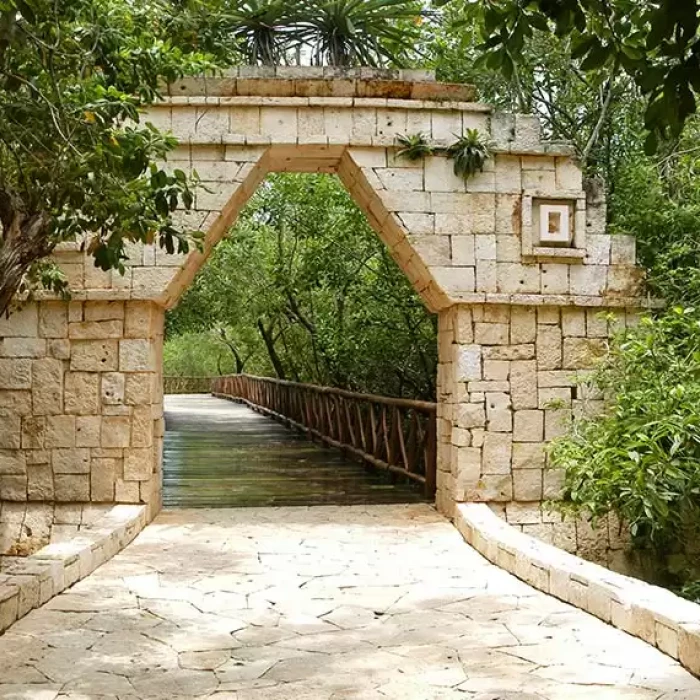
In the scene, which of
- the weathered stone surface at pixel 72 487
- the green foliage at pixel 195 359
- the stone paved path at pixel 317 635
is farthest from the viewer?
the green foliage at pixel 195 359

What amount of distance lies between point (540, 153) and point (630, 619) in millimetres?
4286

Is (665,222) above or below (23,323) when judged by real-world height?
above

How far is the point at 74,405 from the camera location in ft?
22.0

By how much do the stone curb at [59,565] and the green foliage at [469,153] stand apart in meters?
3.82

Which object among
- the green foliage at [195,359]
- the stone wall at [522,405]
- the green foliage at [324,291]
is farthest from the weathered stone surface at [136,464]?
the green foliage at [195,359]

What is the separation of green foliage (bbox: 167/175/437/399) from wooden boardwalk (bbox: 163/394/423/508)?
1.35m

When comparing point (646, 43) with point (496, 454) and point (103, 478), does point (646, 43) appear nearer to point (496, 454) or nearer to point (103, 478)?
point (496, 454)

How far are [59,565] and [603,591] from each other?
295 centimetres

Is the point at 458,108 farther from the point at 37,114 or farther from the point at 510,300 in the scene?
the point at 37,114

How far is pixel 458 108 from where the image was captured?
7.00 meters

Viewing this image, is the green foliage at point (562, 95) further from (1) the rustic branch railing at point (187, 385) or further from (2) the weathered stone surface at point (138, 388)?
(1) the rustic branch railing at point (187, 385)

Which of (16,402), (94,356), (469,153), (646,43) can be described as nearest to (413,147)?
(469,153)

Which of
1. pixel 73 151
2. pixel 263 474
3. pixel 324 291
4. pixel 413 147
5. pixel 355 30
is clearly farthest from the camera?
pixel 324 291

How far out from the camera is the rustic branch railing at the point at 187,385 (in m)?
33.3
